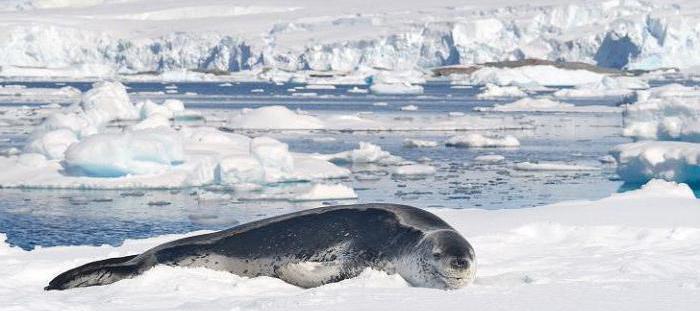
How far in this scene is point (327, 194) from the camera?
41.7 ft

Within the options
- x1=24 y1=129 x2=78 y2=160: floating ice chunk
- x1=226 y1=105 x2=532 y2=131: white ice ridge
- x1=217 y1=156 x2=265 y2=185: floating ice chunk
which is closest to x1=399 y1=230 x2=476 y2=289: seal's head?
x1=217 y1=156 x2=265 y2=185: floating ice chunk

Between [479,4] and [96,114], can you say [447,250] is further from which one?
[479,4]

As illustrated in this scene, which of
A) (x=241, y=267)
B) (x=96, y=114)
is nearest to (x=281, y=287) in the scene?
(x=241, y=267)

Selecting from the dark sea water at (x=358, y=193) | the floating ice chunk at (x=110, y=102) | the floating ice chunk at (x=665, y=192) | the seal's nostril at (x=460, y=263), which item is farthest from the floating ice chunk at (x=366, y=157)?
the seal's nostril at (x=460, y=263)

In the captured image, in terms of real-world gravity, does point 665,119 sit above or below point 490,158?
above

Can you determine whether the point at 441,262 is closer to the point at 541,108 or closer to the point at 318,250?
the point at 318,250

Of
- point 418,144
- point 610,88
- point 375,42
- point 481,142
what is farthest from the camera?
point 375,42

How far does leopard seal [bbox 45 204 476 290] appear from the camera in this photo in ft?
14.7

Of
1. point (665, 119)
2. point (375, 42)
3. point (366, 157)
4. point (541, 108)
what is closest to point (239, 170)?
point (366, 157)

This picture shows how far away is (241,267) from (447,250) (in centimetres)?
101

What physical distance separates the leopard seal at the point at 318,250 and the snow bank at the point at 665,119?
13604 mm

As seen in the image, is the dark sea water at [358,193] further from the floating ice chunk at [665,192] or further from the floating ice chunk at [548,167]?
the floating ice chunk at [665,192]

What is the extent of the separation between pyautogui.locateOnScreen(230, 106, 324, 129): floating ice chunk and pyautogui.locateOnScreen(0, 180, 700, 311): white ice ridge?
1937 cm

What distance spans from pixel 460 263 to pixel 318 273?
2.50 feet
